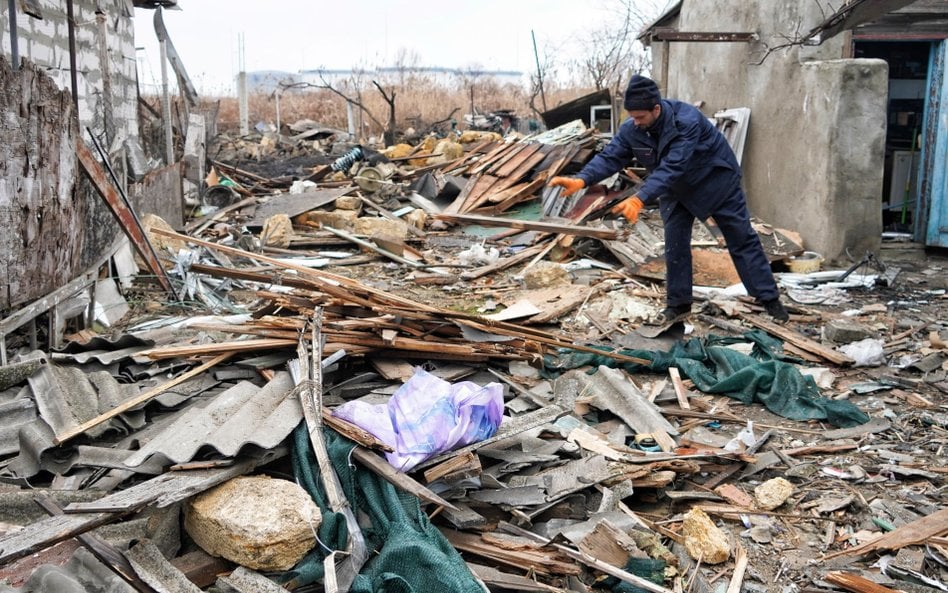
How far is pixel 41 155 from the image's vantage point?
193 inches

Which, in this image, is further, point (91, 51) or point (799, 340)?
point (91, 51)

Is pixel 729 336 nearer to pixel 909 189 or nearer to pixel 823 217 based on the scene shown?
pixel 823 217

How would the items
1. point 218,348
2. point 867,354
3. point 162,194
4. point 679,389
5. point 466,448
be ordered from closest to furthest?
point 466,448
point 218,348
point 679,389
point 867,354
point 162,194

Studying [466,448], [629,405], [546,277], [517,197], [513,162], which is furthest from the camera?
[513,162]

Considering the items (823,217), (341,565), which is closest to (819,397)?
(341,565)

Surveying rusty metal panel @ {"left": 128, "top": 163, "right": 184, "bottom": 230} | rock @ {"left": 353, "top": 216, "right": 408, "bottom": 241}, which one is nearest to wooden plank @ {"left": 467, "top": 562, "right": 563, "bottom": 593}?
rusty metal panel @ {"left": 128, "top": 163, "right": 184, "bottom": 230}

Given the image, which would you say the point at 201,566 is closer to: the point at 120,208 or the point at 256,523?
the point at 256,523

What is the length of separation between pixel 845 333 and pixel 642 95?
2.44m

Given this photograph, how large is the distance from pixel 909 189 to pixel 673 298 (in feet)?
22.4

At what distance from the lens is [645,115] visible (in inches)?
246

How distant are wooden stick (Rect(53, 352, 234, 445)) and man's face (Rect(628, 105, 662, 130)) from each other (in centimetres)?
358

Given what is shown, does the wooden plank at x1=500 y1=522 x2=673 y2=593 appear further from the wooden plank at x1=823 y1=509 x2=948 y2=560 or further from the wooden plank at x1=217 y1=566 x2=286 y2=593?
the wooden plank at x1=217 y1=566 x2=286 y2=593

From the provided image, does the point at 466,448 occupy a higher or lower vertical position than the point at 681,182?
lower

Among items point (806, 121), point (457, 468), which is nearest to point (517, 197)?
point (806, 121)
